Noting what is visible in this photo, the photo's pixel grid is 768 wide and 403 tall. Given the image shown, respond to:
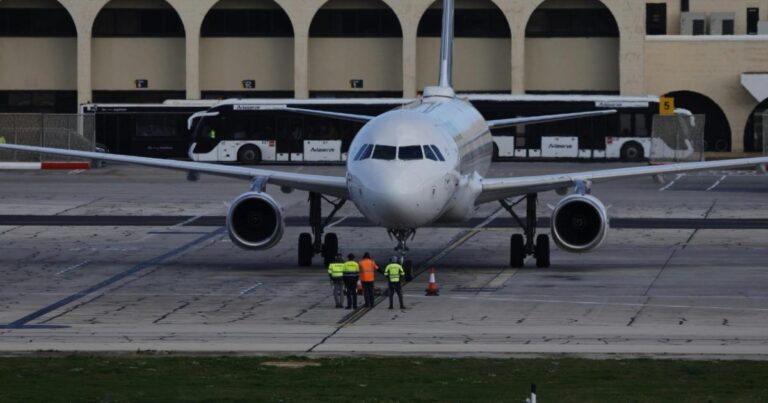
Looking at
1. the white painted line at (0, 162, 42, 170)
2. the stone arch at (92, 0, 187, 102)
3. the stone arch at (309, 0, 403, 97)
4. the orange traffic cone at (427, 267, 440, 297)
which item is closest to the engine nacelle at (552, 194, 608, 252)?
the orange traffic cone at (427, 267, 440, 297)

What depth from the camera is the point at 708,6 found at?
379ft

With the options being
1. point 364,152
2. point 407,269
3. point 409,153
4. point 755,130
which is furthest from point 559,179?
point 755,130

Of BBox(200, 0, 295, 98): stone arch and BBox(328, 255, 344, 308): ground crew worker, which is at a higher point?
BBox(200, 0, 295, 98): stone arch

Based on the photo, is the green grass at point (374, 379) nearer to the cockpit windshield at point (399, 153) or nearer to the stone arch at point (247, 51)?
the cockpit windshield at point (399, 153)

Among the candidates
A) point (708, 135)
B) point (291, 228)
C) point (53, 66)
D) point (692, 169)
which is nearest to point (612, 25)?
point (708, 135)

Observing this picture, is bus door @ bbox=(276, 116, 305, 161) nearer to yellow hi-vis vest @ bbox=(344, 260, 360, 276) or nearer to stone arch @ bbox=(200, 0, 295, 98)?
stone arch @ bbox=(200, 0, 295, 98)

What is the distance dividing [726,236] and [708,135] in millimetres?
54468

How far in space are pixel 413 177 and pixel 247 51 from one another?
6769 cm

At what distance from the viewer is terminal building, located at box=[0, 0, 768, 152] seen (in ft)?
337

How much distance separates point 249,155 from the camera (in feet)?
302

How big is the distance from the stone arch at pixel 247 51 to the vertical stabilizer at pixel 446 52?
168 feet

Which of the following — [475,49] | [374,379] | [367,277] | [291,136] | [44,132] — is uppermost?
[475,49]

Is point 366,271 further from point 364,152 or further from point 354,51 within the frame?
point 354,51

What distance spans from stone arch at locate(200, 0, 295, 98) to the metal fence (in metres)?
15.1
